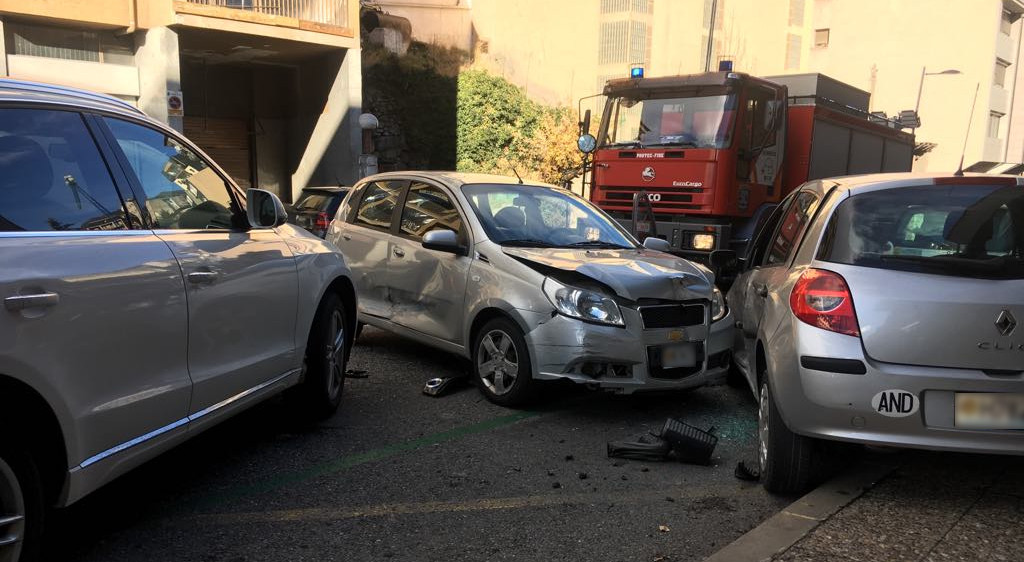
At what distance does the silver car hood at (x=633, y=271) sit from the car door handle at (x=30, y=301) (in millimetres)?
→ 3299

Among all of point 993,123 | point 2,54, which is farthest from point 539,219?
point 993,123

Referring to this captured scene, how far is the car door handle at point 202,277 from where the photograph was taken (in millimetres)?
3525

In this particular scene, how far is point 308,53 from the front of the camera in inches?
843

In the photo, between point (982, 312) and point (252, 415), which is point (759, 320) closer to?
point (982, 312)

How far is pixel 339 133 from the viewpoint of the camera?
21672 millimetres

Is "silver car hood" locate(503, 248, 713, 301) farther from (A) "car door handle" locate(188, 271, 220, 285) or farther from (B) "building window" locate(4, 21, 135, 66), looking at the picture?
(B) "building window" locate(4, 21, 135, 66)

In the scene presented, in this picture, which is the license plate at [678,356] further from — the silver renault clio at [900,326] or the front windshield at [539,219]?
the front windshield at [539,219]

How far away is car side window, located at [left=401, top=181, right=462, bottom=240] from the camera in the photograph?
640 centimetres

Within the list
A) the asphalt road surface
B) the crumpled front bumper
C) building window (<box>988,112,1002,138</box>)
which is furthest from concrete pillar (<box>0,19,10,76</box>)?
building window (<box>988,112,1002,138</box>)

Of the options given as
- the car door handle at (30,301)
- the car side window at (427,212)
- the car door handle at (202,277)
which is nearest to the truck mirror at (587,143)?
the car side window at (427,212)

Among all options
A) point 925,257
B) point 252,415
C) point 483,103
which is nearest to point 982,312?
point 925,257

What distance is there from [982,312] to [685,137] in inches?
295

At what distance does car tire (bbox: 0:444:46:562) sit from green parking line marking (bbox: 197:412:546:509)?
1173mm

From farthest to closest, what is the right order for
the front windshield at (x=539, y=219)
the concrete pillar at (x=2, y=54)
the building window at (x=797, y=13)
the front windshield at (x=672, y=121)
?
the building window at (x=797, y=13) → the concrete pillar at (x=2, y=54) → the front windshield at (x=672, y=121) → the front windshield at (x=539, y=219)
